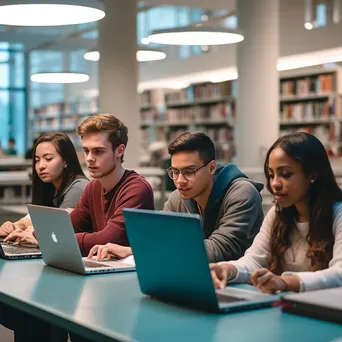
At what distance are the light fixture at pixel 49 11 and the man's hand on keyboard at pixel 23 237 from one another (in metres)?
1.36

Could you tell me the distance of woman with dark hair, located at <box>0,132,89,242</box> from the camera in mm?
3682

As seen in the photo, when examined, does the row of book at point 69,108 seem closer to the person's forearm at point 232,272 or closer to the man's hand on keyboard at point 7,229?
the man's hand on keyboard at point 7,229

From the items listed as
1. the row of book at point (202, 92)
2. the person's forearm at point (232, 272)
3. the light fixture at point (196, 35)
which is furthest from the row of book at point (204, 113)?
the person's forearm at point (232, 272)

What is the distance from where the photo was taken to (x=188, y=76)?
14.9 meters

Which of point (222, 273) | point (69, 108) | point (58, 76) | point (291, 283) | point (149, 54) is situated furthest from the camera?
point (69, 108)

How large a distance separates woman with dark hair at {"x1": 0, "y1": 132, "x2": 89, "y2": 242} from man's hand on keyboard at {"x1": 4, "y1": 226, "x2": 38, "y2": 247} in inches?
9.6

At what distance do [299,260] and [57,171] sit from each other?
164 cm

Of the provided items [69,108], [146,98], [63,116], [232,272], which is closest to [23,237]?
[232,272]

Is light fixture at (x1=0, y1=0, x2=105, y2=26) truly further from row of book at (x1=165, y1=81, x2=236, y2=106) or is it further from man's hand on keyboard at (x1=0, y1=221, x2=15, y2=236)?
row of book at (x1=165, y1=81, x2=236, y2=106)

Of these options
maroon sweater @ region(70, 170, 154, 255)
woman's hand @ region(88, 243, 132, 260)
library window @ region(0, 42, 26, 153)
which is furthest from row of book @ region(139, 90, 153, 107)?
woman's hand @ region(88, 243, 132, 260)

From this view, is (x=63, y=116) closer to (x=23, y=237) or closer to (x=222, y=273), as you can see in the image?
(x=23, y=237)

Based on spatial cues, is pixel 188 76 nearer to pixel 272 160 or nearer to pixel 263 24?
pixel 263 24

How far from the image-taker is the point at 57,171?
3.70 m

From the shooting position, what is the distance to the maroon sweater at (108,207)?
3.01 metres
